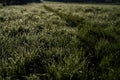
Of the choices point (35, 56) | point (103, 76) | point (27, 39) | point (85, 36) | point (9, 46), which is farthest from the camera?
point (85, 36)

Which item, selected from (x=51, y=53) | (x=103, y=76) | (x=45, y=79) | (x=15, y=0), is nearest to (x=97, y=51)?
(x=51, y=53)

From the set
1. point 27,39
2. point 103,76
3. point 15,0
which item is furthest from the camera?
point 15,0

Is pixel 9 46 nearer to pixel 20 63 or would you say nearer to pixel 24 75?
pixel 20 63

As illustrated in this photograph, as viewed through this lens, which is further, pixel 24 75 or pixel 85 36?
pixel 85 36

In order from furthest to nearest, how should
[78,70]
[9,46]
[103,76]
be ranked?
1. [9,46]
2. [78,70]
3. [103,76]

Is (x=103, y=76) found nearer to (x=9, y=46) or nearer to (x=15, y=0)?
(x=9, y=46)

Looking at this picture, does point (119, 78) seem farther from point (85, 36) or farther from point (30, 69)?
point (85, 36)

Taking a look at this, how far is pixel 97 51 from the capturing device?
6.64 meters

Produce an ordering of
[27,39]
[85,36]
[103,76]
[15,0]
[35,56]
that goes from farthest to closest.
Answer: [15,0] → [85,36] → [27,39] → [35,56] → [103,76]

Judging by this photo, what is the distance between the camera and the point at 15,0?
191 ft

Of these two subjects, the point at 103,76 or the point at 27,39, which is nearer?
the point at 103,76

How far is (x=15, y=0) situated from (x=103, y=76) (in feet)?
186

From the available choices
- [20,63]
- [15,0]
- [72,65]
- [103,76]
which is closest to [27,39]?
[20,63]

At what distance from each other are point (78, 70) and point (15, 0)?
5618 cm
